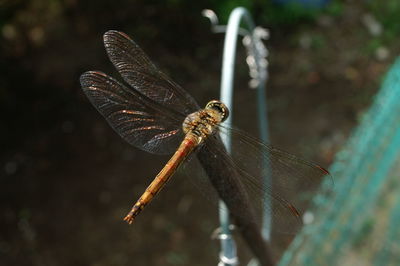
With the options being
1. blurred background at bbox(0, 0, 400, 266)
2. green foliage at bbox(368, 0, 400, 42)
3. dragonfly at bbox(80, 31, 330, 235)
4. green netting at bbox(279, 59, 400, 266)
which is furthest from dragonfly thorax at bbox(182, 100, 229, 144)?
green foliage at bbox(368, 0, 400, 42)

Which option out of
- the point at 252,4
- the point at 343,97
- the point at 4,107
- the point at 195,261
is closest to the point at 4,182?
the point at 4,107

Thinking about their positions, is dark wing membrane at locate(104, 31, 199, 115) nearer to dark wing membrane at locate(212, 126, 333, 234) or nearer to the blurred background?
dark wing membrane at locate(212, 126, 333, 234)

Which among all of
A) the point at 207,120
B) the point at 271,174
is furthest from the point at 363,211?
the point at 207,120

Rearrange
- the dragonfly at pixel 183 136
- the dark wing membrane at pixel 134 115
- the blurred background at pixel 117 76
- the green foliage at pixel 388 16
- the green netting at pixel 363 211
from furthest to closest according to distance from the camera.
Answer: the green foliage at pixel 388 16
the blurred background at pixel 117 76
the green netting at pixel 363 211
the dark wing membrane at pixel 134 115
the dragonfly at pixel 183 136

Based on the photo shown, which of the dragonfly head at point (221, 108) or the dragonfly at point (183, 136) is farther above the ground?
the dragonfly head at point (221, 108)

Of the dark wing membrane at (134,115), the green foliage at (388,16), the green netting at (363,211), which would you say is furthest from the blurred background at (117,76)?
the dark wing membrane at (134,115)

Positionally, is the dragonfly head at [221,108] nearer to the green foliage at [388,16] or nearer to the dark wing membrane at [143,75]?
the dark wing membrane at [143,75]

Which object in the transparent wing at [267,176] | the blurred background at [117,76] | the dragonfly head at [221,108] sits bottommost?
the blurred background at [117,76]

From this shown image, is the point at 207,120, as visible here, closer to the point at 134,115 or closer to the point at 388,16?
the point at 134,115
